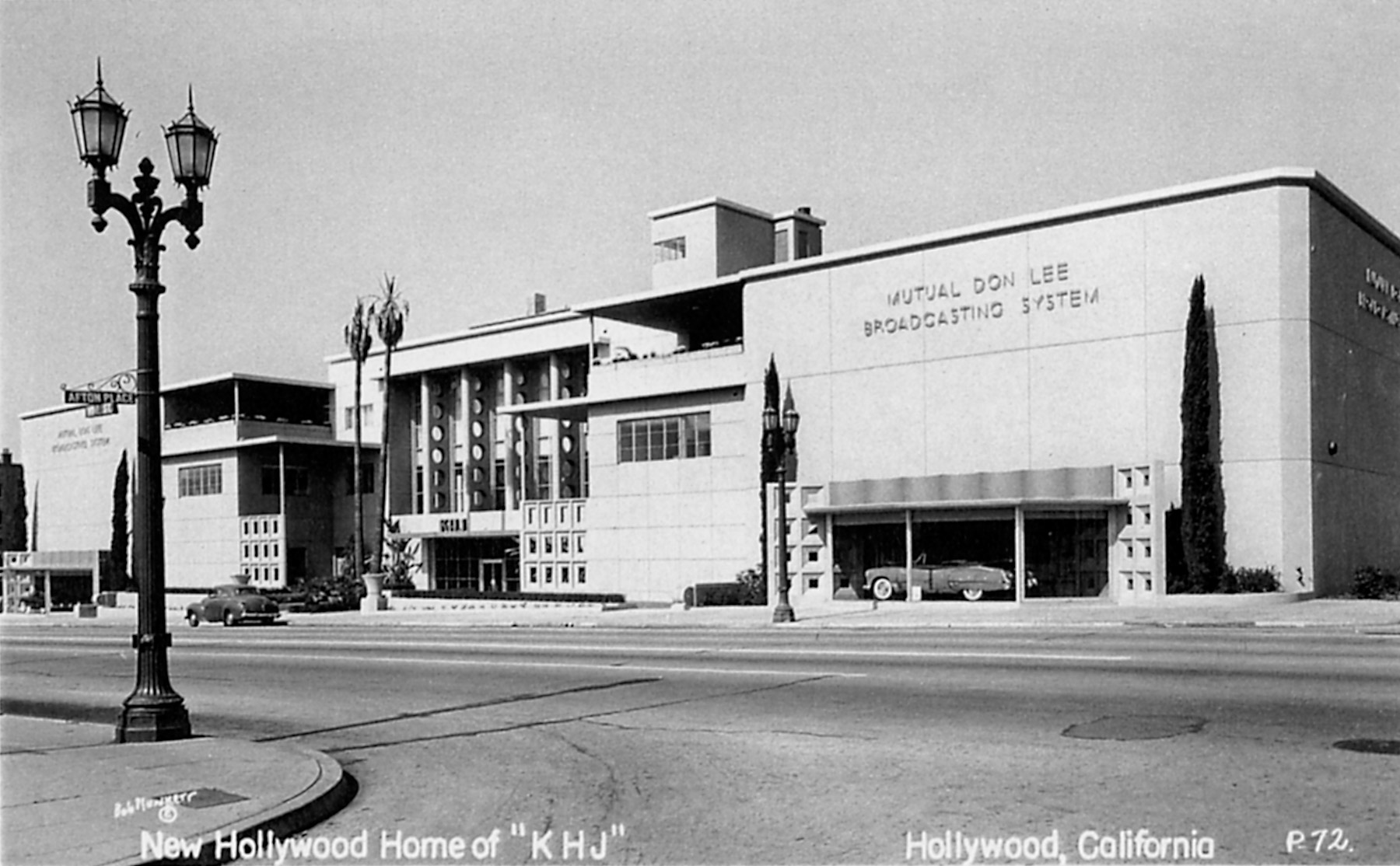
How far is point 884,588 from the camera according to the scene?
3603 cm

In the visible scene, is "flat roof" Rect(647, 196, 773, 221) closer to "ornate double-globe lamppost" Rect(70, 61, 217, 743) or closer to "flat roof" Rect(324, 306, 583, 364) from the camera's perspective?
"flat roof" Rect(324, 306, 583, 364)

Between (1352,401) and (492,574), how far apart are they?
3447 centimetres

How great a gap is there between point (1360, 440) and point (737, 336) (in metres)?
20.5

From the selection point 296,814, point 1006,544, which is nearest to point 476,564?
point 1006,544

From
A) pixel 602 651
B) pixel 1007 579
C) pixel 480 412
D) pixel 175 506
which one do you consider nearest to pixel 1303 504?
pixel 1007 579

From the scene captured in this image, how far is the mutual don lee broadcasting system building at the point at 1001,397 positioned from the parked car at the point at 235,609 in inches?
372

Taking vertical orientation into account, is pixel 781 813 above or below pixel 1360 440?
below

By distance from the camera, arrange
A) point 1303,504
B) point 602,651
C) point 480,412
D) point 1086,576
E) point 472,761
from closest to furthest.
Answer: point 472,761, point 602,651, point 1303,504, point 1086,576, point 480,412

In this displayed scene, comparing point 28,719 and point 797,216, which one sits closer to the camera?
point 28,719

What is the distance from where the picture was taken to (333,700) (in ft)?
54.1

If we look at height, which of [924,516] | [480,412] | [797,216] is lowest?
[924,516]

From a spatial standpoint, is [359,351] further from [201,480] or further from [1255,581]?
[1255,581]

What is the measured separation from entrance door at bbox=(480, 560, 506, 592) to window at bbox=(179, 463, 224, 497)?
16.0 meters

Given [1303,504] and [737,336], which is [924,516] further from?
[737,336]
